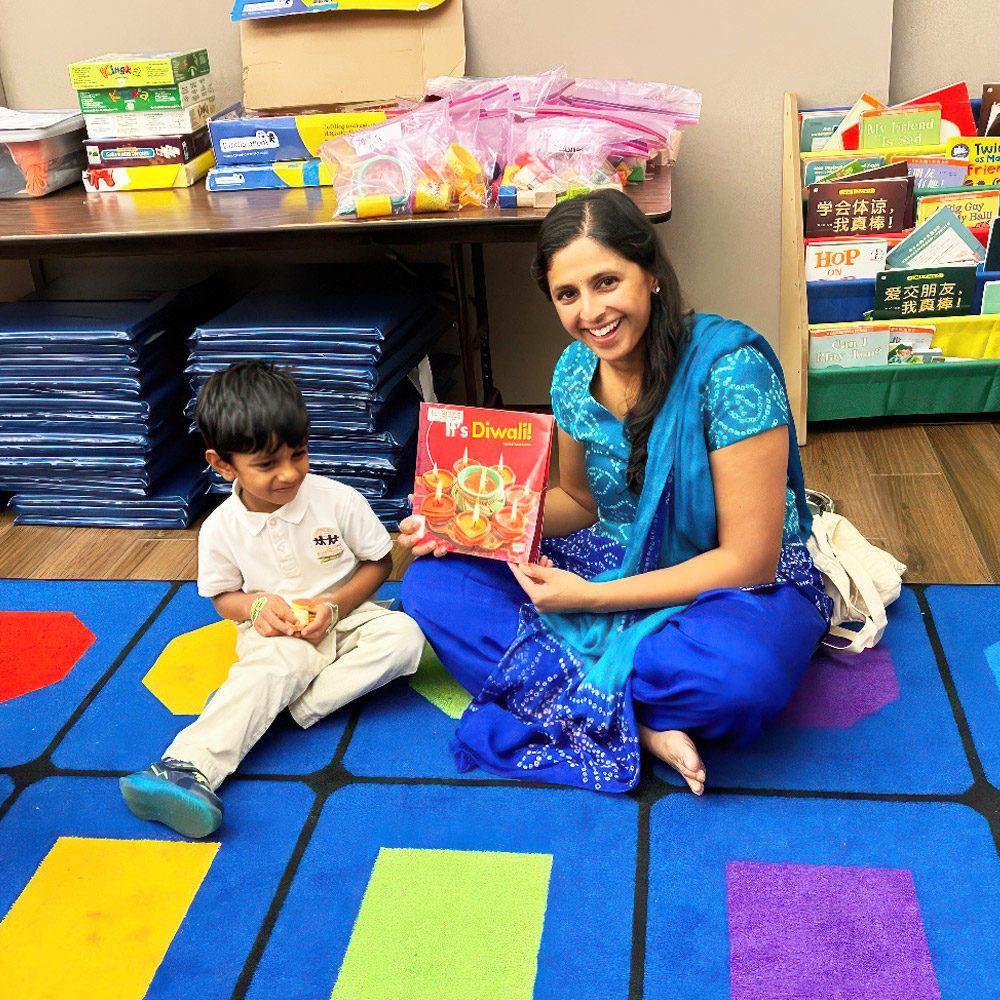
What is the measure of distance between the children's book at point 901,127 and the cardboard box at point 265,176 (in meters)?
1.31

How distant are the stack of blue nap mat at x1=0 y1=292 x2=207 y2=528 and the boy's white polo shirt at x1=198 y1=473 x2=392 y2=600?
0.76m

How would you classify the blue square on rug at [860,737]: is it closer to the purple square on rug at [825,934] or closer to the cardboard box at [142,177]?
the purple square on rug at [825,934]

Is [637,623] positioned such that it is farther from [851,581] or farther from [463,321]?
[463,321]

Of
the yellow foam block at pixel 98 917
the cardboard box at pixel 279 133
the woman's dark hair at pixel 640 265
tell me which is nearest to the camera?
the yellow foam block at pixel 98 917

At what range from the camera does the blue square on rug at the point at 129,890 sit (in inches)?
60.6

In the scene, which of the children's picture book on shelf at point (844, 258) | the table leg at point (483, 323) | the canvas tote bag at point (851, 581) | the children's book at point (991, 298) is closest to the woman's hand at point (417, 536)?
the canvas tote bag at point (851, 581)

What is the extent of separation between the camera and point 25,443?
8.93ft

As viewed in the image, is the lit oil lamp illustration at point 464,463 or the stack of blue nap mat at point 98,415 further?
the stack of blue nap mat at point 98,415

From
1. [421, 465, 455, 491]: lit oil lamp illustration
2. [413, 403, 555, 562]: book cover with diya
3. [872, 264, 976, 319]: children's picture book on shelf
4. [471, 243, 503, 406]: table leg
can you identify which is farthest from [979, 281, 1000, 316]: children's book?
[421, 465, 455, 491]: lit oil lamp illustration

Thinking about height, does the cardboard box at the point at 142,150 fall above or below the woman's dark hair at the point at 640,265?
above

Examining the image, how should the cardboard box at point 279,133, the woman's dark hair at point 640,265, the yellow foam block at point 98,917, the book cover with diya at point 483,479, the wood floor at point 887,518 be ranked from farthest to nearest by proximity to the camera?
1. the cardboard box at point 279,133
2. the wood floor at point 887,518
3. the book cover with diya at point 483,479
4. the woman's dark hair at point 640,265
5. the yellow foam block at point 98,917

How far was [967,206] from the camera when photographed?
109 inches

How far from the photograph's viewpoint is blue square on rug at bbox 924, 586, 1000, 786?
184cm

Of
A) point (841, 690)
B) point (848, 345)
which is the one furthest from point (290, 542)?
point (848, 345)
